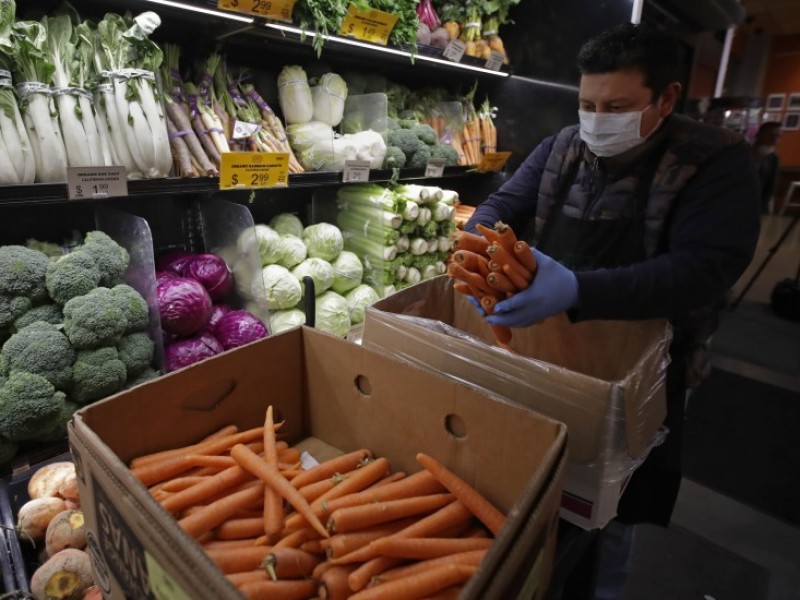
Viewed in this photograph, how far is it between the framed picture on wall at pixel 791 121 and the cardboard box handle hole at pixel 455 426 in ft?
35.9

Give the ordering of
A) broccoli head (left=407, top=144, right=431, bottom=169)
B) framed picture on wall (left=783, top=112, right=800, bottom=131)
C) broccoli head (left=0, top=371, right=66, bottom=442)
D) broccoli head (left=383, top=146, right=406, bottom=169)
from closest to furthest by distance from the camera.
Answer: broccoli head (left=0, top=371, right=66, bottom=442) < broccoli head (left=383, top=146, right=406, bottom=169) < broccoli head (left=407, top=144, right=431, bottom=169) < framed picture on wall (left=783, top=112, right=800, bottom=131)

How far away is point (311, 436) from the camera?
3.97 feet

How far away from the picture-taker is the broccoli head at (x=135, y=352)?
141 cm

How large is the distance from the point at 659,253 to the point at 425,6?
205 centimetres

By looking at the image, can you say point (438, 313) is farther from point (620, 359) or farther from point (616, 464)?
point (616, 464)

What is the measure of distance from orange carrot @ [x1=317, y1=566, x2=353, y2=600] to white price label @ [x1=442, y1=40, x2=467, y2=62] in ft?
7.46

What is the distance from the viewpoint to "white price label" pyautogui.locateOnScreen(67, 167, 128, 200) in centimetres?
134

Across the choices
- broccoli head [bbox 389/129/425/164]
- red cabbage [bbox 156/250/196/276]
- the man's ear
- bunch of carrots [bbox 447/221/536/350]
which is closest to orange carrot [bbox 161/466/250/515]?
bunch of carrots [bbox 447/221/536/350]

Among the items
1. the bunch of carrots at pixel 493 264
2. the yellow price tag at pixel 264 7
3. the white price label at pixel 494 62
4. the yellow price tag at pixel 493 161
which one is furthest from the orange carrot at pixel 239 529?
the white price label at pixel 494 62

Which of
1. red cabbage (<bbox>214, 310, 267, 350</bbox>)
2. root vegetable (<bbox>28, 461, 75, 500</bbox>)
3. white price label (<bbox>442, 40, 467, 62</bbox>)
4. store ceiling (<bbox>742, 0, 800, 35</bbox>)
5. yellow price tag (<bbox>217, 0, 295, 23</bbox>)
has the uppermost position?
store ceiling (<bbox>742, 0, 800, 35</bbox>)

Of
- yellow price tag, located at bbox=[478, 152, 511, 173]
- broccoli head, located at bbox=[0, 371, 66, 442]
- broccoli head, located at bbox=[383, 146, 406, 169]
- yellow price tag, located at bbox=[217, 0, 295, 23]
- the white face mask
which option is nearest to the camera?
broccoli head, located at bbox=[0, 371, 66, 442]

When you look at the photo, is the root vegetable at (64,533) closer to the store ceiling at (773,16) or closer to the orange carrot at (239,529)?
the orange carrot at (239,529)

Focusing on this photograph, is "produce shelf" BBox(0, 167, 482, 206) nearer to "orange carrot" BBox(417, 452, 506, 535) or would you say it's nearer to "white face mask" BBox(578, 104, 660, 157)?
"white face mask" BBox(578, 104, 660, 157)

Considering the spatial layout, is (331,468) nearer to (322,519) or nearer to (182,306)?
(322,519)
